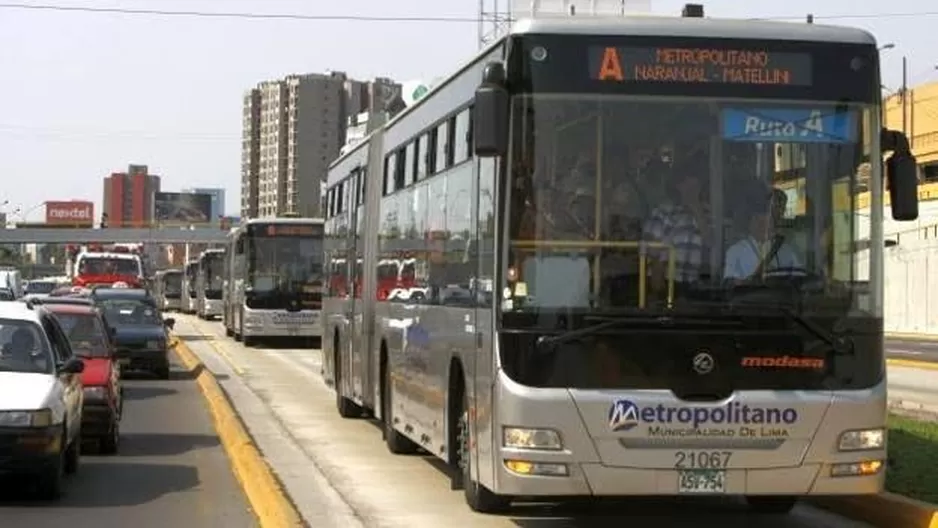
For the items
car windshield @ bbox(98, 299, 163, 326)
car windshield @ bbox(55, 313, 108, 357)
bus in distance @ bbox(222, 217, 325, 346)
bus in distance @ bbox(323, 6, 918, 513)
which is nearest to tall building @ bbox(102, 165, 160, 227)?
bus in distance @ bbox(222, 217, 325, 346)

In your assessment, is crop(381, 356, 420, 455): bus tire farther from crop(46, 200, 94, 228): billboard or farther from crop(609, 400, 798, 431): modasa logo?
crop(46, 200, 94, 228): billboard

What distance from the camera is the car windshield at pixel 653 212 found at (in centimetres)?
851

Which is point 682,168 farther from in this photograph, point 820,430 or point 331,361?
point 331,361

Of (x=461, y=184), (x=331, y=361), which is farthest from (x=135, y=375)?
(x=461, y=184)

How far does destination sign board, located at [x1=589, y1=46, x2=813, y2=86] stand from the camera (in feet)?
28.4

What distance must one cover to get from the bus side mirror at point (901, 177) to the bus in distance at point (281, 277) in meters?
29.9

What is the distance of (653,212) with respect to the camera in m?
8.54

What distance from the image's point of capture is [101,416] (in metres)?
14.3

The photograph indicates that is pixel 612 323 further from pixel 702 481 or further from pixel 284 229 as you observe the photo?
pixel 284 229

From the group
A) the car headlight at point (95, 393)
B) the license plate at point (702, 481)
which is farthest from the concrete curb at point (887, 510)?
the car headlight at point (95, 393)

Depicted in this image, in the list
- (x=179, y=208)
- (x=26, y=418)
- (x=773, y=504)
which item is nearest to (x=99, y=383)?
(x=26, y=418)

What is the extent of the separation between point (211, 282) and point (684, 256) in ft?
189

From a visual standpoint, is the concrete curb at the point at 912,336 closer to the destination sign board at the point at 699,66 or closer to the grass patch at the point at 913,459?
the grass patch at the point at 913,459

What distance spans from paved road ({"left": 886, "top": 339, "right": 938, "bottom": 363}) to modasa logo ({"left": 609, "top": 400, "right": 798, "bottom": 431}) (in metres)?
25.9
